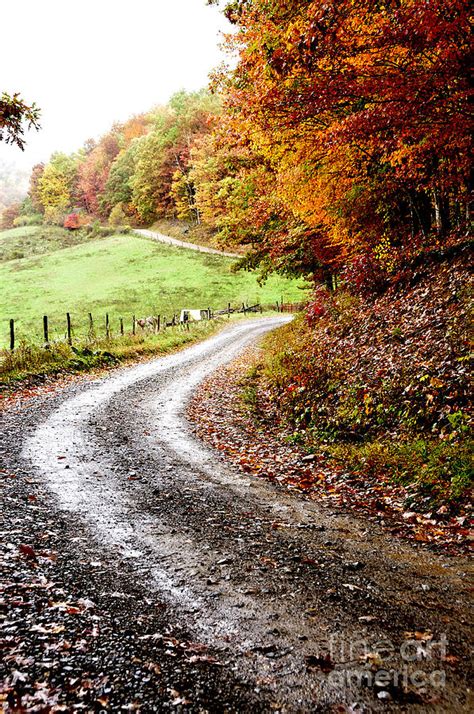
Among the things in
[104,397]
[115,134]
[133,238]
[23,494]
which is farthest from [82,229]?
[23,494]

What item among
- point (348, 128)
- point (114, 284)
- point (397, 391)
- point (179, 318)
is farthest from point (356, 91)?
point (114, 284)

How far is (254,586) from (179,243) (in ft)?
220

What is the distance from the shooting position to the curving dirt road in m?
2.76

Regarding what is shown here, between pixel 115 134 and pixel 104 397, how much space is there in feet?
356

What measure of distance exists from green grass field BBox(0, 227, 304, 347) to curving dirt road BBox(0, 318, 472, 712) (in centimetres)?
2531

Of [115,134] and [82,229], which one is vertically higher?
[115,134]

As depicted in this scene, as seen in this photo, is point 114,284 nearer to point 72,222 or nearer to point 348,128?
point 348,128

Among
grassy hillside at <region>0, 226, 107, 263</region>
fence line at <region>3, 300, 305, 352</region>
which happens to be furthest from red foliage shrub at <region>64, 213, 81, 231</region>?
fence line at <region>3, 300, 305, 352</region>

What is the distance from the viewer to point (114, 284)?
152 feet

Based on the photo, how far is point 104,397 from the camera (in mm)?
12344

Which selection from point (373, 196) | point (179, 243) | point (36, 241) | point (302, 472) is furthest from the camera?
point (36, 241)

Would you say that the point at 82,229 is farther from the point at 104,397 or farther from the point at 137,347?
the point at 104,397

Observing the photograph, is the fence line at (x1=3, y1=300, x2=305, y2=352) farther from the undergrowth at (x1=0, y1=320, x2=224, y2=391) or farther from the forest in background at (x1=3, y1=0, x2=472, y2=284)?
the forest in background at (x1=3, y1=0, x2=472, y2=284)

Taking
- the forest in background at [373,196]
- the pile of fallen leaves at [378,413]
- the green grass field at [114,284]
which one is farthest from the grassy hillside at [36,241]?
the pile of fallen leaves at [378,413]
